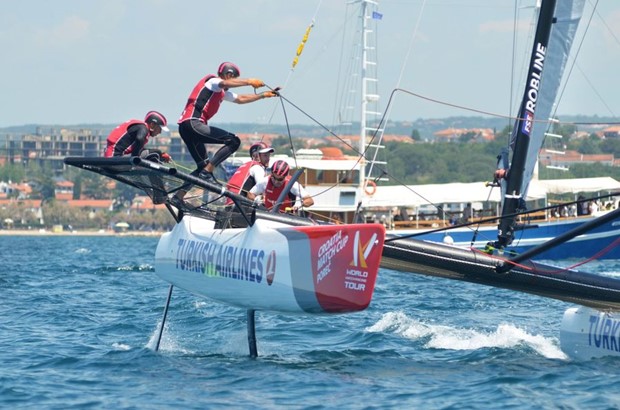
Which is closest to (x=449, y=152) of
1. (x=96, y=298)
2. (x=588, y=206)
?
(x=588, y=206)

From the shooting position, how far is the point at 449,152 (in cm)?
11625

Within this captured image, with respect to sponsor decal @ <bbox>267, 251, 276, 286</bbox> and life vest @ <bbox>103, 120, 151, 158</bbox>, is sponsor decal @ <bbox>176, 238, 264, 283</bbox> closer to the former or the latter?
sponsor decal @ <bbox>267, 251, 276, 286</bbox>

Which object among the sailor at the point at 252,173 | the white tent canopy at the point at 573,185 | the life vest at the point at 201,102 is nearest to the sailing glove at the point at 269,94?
the life vest at the point at 201,102

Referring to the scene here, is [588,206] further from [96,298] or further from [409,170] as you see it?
[409,170]

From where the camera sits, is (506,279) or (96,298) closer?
(506,279)

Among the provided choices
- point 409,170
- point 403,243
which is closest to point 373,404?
point 403,243

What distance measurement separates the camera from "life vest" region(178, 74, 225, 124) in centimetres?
1164

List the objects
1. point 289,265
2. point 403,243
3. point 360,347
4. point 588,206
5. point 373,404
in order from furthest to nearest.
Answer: point 588,206 → point 360,347 → point 403,243 → point 289,265 → point 373,404

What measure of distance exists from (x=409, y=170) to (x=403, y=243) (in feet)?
344

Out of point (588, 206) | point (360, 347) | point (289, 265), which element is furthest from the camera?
point (588, 206)

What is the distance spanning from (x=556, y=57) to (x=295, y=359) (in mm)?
5123

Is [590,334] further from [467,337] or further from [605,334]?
[467,337]

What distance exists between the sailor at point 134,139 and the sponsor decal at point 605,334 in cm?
435

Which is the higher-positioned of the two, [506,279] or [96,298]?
[506,279]
